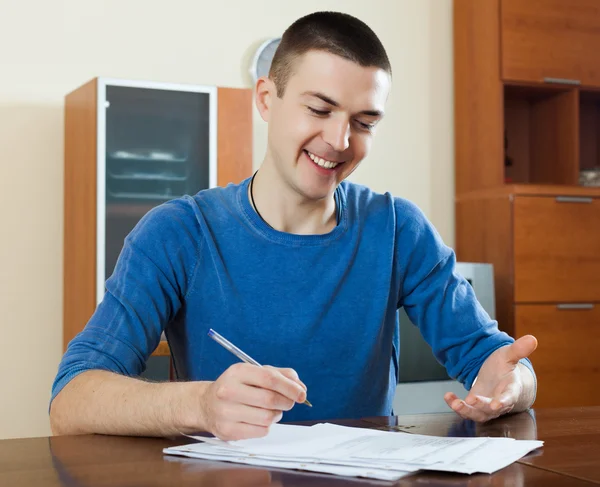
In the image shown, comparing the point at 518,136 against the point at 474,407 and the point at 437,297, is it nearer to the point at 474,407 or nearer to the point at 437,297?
the point at 437,297

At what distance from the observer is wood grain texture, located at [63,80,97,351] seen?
126 inches

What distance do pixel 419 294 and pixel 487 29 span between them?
2605 mm

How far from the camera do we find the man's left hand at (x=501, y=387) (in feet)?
4.13

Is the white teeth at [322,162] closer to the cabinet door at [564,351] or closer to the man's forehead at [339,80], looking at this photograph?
the man's forehead at [339,80]

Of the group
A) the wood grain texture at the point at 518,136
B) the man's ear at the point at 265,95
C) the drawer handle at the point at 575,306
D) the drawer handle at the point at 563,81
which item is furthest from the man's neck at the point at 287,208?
the wood grain texture at the point at 518,136

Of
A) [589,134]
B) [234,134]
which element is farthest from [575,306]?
[234,134]

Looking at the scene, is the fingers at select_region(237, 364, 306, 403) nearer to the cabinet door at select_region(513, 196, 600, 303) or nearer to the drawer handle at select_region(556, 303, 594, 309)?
the cabinet door at select_region(513, 196, 600, 303)

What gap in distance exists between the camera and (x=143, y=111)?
329 centimetres

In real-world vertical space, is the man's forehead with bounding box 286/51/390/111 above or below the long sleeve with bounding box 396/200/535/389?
above

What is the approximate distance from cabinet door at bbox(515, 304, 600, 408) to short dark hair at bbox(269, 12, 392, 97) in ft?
7.75

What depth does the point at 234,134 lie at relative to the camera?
3.43 m

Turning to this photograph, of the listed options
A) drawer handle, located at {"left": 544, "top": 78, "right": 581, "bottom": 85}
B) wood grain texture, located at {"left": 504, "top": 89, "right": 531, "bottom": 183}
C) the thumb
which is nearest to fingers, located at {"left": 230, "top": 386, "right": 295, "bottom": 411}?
the thumb

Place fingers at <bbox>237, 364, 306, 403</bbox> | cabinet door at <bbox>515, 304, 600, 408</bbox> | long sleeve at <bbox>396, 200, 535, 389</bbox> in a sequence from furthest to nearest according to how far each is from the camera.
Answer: cabinet door at <bbox>515, 304, 600, 408</bbox> < long sleeve at <bbox>396, 200, 535, 389</bbox> < fingers at <bbox>237, 364, 306, 403</bbox>

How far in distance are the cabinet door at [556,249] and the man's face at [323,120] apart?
2.30 metres
